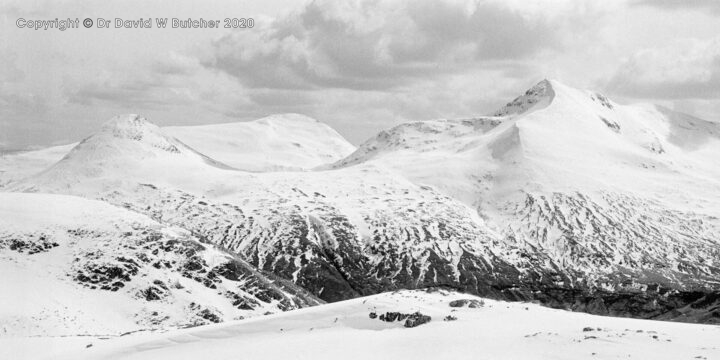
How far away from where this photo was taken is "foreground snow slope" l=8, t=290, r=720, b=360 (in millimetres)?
57188

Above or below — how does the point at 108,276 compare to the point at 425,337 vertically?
below

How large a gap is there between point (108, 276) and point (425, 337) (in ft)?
333

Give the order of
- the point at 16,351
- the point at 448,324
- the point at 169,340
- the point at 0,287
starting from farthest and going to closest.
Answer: the point at 0,287 < the point at 16,351 < the point at 169,340 < the point at 448,324

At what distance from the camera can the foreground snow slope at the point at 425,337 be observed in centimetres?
5719

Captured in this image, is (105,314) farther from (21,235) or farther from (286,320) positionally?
(286,320)

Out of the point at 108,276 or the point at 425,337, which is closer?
the point at 425,337

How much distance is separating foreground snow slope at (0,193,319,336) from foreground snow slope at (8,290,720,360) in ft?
164

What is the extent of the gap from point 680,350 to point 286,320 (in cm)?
3747

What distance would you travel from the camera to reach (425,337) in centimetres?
6556

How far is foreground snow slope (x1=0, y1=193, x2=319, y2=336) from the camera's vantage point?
134250 millimetres

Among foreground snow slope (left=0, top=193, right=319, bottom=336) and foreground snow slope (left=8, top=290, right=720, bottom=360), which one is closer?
foreground snow slope (left=8, top=290, right=720, bottom=360)

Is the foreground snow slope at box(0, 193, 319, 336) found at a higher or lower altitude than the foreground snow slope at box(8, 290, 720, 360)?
lower

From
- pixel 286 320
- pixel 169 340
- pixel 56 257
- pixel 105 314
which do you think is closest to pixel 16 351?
pixel 169 340

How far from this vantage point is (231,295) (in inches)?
6201
